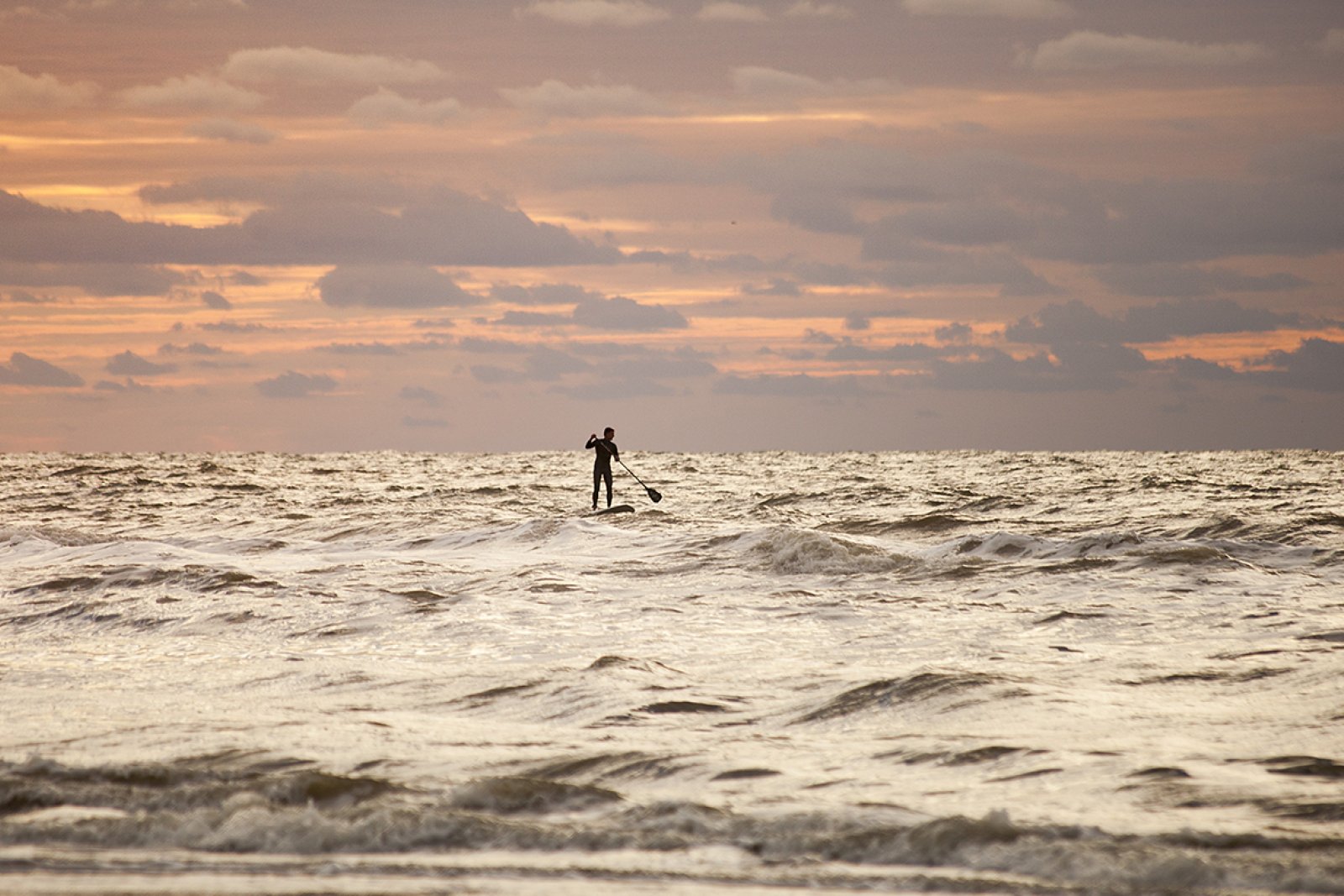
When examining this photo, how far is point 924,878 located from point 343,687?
6478 mm

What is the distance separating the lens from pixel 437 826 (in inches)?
249

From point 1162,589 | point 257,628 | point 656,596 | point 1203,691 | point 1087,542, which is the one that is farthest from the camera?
point 1087,542

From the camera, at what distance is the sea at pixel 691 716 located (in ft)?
19.2

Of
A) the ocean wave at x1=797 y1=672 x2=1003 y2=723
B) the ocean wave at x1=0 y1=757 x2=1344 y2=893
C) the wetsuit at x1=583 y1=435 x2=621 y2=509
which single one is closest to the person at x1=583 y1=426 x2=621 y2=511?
the wetsuit at x1=583 y1=435 x2=621 y2=509

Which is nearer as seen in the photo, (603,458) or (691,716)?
(691,716)

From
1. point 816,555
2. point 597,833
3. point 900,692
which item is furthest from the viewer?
point 816,555

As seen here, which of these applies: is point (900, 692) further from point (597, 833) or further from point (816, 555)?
point (816, 555)

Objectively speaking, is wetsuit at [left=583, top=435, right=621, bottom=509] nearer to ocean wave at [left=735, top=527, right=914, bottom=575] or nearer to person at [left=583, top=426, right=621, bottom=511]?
person at [left=583, top=426, right=621, bottom=511]

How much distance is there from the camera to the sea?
5867 mm

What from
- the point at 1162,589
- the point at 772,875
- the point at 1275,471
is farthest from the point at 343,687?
the point at 1275,471

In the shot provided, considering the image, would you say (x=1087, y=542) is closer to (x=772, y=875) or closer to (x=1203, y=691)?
(x=1203, y=691)

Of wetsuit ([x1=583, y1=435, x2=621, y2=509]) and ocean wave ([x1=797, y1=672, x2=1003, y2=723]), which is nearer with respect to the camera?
ocean wave ([x1=797, y1=672, x2=1003, y2=723])

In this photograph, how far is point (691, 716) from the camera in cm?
938

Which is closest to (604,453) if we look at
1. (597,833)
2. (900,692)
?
(900,692)
